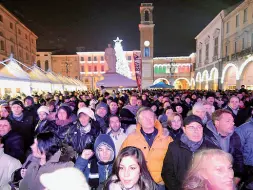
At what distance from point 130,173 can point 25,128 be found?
4110mm

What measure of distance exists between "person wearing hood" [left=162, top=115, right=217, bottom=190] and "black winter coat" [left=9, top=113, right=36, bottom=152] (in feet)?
12.5

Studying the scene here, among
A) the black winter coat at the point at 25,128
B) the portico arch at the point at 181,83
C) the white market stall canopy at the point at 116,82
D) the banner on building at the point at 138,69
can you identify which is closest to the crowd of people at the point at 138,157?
the black winter coat at the point at 25,128

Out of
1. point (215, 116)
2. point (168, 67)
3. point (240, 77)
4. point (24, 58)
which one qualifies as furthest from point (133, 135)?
point (168, 67)

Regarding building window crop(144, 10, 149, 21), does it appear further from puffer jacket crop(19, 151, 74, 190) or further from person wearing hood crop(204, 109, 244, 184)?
puffer jacket crop(19, 151, 74, 190)

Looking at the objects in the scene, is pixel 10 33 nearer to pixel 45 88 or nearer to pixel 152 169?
pixel 45 88

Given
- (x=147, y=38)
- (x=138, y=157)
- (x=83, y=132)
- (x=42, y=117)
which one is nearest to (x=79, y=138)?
(x=83, y=132)

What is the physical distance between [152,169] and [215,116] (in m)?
1.36

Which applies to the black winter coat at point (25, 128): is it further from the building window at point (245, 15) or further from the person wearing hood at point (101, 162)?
the building window at point (245, 15)

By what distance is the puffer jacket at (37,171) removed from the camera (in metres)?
2.43

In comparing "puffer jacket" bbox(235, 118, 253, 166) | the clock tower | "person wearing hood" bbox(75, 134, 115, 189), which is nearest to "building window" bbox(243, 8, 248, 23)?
the clock tower

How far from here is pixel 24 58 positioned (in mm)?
47781

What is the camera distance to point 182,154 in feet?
9.48

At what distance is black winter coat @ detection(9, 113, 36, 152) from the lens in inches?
209

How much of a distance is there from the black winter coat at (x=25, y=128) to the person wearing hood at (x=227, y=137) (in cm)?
425
